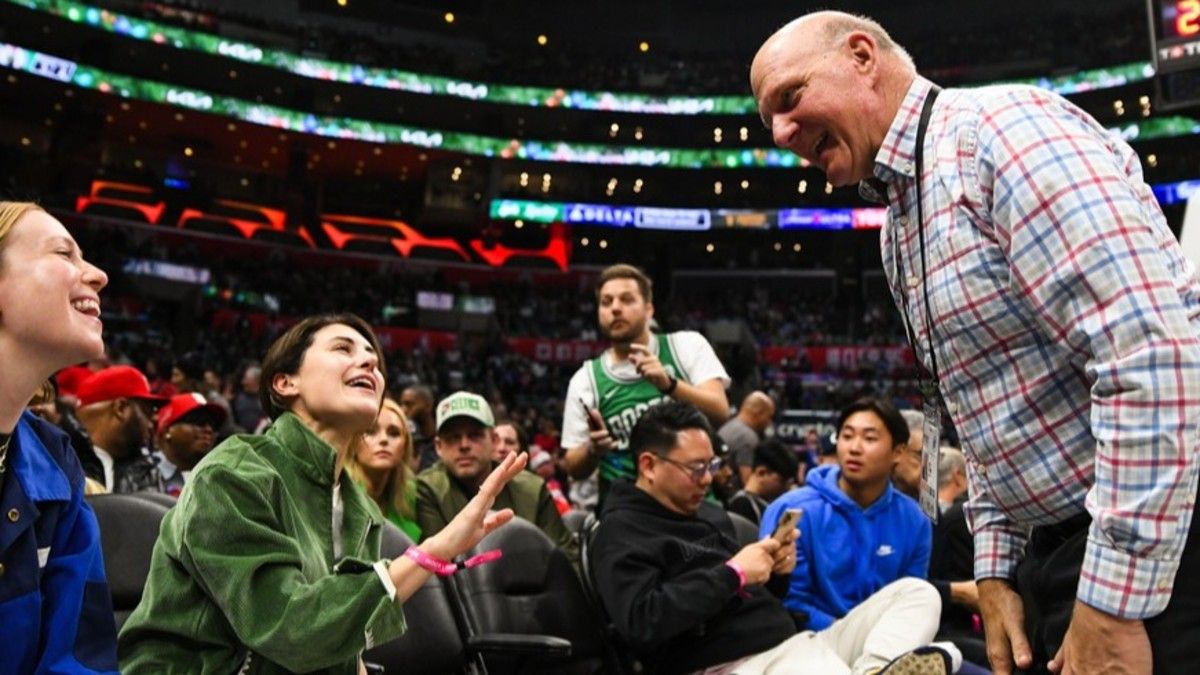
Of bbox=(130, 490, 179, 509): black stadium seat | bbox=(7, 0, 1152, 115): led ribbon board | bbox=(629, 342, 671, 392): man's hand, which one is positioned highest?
bbox=(7, 0, 1152, 115): led ribbon board

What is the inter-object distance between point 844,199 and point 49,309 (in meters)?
36.8

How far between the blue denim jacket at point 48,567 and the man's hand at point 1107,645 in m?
1.73

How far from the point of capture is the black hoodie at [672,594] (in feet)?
11.5

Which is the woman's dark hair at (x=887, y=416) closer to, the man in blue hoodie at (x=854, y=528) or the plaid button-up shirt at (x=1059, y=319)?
the man in blue hoodie at (x=854, y=528)

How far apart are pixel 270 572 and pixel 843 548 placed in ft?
8.72

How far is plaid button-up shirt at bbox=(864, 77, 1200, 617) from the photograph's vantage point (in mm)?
1462

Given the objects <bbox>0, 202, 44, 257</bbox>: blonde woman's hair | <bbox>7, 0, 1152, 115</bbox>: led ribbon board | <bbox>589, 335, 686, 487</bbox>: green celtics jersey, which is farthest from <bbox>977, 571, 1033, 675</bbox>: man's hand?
<bbox>7, 0, 1152, 115</bbox>: led ribbon board

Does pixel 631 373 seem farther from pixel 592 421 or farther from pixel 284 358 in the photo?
pixel 284 358

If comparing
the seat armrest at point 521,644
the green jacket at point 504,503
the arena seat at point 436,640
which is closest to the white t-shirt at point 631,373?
the green jacket at point 504,503

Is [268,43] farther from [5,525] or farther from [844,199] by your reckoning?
[5,525]

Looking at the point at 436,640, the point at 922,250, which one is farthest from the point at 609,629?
the point at 922,250

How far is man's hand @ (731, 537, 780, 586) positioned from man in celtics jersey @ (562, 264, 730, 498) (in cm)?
90

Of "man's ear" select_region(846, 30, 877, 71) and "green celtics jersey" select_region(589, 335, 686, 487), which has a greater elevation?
"man's ear" select_region(846, 30, 877, 71)

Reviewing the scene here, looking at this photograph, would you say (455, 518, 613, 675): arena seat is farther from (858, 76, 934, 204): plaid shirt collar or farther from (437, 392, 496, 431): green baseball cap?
(858, 76, 934, 204): plaid shirt collar
